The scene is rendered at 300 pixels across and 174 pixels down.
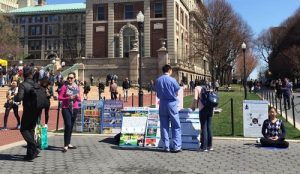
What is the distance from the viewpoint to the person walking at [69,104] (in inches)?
416

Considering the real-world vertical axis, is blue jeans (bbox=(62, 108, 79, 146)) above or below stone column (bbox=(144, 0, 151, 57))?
below

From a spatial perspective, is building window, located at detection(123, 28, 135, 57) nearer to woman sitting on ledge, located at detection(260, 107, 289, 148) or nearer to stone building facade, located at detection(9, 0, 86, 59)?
stone building facade, located at detection(9, 0, 86, 59)

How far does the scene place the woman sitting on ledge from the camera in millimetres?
10930

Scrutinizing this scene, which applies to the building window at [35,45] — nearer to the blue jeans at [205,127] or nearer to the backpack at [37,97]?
the backpack at [37,97]

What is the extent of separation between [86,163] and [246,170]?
3249 mm

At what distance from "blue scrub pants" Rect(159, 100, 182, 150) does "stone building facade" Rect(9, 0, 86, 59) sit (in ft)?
313

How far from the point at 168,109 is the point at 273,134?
292 cm

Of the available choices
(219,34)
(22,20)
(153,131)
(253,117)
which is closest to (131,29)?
(219,34)

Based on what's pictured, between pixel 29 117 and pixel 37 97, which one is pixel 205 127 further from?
pixel 29 117

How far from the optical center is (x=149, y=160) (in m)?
9.45

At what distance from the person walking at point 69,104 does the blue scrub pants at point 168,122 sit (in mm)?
2158

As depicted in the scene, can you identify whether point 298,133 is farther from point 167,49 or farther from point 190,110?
point 167,49

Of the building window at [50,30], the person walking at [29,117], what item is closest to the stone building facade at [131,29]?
the person walking at [29,117]

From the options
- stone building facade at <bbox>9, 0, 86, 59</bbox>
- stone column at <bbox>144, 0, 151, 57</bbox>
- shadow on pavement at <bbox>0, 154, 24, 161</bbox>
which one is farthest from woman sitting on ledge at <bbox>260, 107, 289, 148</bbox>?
stone building facade at <bbox>9, 0, 86, 59</bbox>
